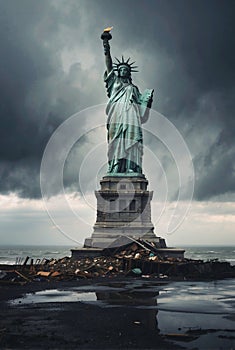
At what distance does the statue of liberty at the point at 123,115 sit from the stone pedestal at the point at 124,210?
1.79 m

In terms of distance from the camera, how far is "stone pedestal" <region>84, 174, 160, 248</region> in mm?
39719

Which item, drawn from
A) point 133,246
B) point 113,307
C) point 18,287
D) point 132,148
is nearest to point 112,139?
point 132,148

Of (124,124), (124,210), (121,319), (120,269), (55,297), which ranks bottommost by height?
(121,319)

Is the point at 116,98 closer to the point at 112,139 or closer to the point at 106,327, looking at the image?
the point at 112,139

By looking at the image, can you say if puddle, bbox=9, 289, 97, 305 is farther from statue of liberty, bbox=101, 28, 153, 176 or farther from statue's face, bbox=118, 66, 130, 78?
statue's face, bbox=118, 66, 130, 78

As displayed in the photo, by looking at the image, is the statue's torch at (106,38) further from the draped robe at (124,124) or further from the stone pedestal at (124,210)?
the stone pedestal at (124,210)

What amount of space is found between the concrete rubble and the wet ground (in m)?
5.66

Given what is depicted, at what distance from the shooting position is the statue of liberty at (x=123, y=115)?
44.2 m

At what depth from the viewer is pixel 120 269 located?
31.3m

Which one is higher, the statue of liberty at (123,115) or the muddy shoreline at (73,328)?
the statue of liberty at (123,115)

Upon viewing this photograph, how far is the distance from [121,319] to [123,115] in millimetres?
33287

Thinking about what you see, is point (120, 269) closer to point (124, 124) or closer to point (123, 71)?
point (124, 124)

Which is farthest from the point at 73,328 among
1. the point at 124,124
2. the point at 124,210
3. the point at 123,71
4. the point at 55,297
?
the point at 123,71

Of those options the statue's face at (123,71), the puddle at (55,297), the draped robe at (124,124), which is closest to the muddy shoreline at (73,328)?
the puddle at (55,297)
